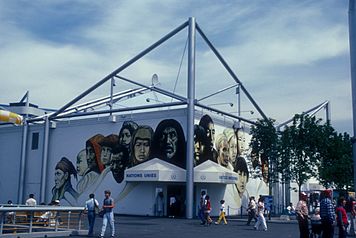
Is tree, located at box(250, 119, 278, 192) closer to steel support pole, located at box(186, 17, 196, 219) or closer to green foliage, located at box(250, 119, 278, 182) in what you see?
green foliage, located at box(250, 119, 278, 182)

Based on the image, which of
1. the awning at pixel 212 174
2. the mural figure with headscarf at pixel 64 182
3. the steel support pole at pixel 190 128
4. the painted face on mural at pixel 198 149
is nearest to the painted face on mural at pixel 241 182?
the awning at pixel 212 174

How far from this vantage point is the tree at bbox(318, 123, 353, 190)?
118 ft

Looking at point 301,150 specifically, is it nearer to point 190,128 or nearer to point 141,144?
point 190,128

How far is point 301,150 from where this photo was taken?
3519cm

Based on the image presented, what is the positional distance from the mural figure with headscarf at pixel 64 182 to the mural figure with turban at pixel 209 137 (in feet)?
35.9

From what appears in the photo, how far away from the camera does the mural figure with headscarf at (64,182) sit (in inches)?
1552

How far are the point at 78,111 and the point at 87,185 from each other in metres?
7.80

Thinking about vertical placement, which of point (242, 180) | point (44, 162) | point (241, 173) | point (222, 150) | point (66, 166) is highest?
point (222, 150)

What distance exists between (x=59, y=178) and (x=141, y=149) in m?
8.56

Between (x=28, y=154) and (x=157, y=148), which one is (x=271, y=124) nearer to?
(x=157, y=148)

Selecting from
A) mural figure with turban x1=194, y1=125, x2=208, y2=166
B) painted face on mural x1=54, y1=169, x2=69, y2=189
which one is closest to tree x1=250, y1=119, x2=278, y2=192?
mural figure with turban x1=194, y1=125, x2=208, y2=166

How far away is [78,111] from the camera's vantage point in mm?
43438

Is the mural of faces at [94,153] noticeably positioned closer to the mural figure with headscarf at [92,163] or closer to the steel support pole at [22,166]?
the mural figure with headscarf at [92,163]

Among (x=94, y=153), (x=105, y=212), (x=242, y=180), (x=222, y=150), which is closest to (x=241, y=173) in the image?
(x=242, y=180)
